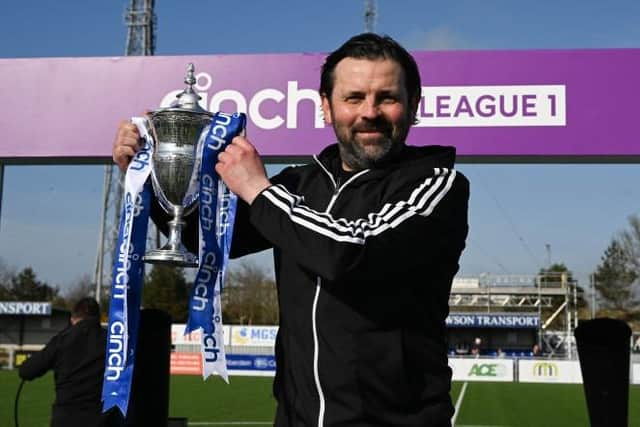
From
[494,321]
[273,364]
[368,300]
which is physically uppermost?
[368,300]

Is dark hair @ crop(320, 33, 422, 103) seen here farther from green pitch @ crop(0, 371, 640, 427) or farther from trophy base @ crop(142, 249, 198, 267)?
green pitch @ crop(0, 371, 640, 427)

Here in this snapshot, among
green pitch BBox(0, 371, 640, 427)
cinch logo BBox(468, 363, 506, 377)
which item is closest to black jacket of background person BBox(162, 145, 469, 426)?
green pitch BBox(0, 371, 640, 427)

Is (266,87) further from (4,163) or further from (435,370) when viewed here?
(435,370)

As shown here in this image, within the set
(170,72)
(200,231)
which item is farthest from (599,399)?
(170,72)

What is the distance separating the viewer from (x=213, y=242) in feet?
8.97

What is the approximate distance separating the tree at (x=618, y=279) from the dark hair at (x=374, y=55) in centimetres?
5726

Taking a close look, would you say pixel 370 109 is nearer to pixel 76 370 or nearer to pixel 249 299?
pixel 76 370

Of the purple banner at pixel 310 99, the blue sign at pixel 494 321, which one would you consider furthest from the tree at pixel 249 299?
the purple banner at pixel 310 99

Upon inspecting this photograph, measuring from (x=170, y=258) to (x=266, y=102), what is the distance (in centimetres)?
280

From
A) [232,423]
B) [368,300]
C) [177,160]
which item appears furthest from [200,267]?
[232,423]

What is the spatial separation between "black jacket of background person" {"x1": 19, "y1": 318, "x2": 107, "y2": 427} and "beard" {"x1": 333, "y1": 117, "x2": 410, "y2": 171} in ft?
17.2

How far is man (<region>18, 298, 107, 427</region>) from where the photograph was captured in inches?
278

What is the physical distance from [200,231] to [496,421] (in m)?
14.0

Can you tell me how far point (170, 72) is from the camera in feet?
17.6
